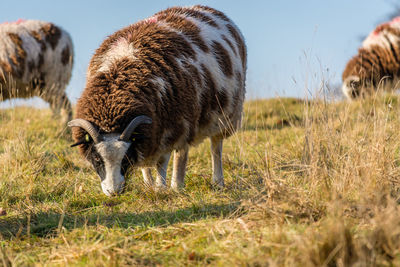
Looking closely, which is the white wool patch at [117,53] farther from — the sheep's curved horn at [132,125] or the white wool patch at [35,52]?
the white wool patch at [35,52]

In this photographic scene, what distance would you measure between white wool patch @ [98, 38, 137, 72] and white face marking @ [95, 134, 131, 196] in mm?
743

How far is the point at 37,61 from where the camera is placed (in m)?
8.73

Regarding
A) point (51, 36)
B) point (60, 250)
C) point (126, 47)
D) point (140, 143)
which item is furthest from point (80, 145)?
point (51, 36)

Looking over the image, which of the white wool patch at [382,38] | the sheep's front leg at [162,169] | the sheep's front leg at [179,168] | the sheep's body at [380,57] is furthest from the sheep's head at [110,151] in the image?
the white wool patch at [382,38]

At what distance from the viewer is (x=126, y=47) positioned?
3943 millimetres

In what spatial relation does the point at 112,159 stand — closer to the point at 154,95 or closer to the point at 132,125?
the point at 132,125

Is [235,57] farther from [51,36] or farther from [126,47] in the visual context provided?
[51,36]

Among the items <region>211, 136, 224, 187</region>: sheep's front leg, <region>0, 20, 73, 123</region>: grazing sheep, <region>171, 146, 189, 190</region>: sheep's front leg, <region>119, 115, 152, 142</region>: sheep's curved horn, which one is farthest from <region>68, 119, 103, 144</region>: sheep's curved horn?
<region>0, 20, 73, 123</region>: grazing sheep

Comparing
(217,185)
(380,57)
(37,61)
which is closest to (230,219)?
(217,185)

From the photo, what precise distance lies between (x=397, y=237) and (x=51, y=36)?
8.70 metres

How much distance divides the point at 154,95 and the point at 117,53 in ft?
1.92

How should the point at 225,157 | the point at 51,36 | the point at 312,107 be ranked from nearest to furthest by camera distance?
the point at 312,107, the point at 225,157, the point at 51,36

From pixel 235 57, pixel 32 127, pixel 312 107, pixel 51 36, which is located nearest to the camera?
pixel 312 107

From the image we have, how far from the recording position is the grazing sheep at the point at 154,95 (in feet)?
11.7
